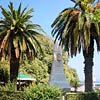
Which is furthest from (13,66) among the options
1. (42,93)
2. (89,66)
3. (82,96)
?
(42,93)

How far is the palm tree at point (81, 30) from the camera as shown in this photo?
3198cm

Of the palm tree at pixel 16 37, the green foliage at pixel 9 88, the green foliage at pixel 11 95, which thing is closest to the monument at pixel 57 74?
the palm tree at pixel 16 37

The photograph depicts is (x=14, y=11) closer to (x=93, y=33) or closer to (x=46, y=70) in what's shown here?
(x=93, y=33)

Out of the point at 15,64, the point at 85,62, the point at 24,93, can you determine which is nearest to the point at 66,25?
the point at 85,62

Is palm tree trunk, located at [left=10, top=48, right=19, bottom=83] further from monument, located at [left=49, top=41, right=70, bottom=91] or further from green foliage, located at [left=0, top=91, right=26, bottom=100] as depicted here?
monument, located at [left=49, top=41, right=70, bottom=91]

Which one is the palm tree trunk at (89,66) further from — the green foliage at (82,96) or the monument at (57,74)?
the monument at (57,74)

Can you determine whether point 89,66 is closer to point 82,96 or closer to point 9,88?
point 82,96

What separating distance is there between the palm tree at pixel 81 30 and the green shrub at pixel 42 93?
28.3 feet

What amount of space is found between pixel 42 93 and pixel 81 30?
32.9 feet

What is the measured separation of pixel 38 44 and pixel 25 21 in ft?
8.74

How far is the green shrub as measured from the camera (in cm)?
2392

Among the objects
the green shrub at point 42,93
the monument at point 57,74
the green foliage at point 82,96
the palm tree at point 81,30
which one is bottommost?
the green foliage at point 82,96

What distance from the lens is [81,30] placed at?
3206 cm

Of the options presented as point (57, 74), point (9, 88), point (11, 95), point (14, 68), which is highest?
point (14, 68)
